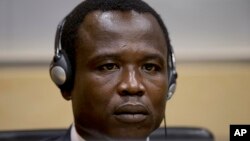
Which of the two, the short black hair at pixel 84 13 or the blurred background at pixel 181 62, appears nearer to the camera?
the short black hair at pixel 84 13

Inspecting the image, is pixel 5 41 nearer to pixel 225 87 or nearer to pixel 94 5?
pixel 94 5

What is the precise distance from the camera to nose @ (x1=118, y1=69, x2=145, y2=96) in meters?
0.60

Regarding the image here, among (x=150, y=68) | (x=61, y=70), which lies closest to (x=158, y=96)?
(x=150, y=68)

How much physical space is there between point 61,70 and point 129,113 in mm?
143

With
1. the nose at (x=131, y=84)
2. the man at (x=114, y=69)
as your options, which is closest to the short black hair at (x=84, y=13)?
the man at (x=114, y=69)

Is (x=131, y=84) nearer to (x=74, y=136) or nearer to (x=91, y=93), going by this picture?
(x=91, y=93)

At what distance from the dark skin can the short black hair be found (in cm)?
1

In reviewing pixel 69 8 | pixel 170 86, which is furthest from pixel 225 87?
pixel 69 8

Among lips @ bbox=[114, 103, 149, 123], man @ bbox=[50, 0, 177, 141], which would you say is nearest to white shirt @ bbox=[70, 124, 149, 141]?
man @ bbox=[50, 0, 177, 141]

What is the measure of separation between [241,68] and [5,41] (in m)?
0.44

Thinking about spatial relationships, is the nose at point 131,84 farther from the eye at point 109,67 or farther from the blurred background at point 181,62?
the blurred background at point 181,62

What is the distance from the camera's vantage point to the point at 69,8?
817mm

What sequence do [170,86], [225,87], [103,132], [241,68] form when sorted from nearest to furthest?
1. [103,132]
2. [170,86]
3. [241,68]
4. [225,87]

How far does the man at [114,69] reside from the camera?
1.99 ft
